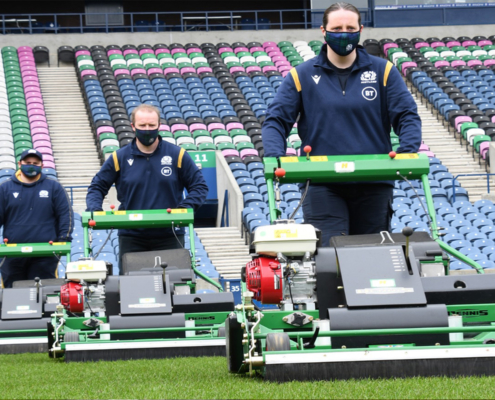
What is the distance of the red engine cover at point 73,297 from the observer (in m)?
6.59

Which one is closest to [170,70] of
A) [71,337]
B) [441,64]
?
[441,64]

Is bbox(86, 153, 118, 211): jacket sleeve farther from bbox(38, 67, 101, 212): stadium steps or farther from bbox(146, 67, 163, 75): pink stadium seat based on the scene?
bbox(146, 67, 163, 75): pink stadium seat

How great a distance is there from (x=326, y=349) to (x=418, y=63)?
22.1 m

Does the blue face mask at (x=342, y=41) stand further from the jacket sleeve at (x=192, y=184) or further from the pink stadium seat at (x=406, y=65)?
the pink stadium seat at (x=406, y=65)

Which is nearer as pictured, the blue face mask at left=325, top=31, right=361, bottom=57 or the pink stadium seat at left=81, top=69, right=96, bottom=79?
the blue face mask at left=325, top=31, right=361, bottom=57

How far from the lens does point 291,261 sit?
431 cm

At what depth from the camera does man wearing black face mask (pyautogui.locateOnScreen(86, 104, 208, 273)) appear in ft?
22.9

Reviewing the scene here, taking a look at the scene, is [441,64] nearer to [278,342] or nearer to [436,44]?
[436,44]

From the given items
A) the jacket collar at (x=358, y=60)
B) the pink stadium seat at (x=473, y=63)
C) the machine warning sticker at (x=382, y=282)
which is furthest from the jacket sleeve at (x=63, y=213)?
the pink stadium seat at (x=473, y=63)

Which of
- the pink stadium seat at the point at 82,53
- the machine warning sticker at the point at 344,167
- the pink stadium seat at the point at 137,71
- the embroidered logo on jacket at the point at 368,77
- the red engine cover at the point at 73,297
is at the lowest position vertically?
the red engine cover at the point at 73,297

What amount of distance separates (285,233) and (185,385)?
803 millimetres

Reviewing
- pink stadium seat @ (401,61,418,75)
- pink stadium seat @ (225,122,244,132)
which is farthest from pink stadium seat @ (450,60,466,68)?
pink stadium seat @ (225,122,244,132)

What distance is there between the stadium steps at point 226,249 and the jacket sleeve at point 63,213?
6162 millimetres

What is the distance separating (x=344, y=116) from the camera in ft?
16.6
